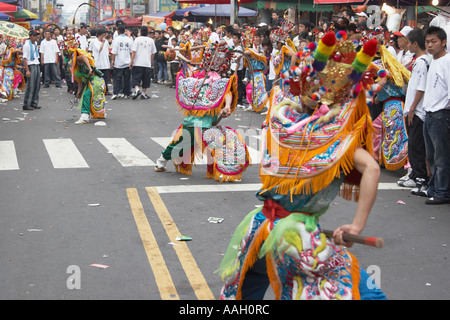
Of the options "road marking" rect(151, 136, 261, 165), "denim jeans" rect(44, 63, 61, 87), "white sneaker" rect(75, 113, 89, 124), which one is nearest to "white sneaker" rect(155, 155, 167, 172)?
"road marking" rect(151, 136, 261, 165)

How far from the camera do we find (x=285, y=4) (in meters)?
26.6

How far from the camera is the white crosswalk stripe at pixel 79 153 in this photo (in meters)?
10.4

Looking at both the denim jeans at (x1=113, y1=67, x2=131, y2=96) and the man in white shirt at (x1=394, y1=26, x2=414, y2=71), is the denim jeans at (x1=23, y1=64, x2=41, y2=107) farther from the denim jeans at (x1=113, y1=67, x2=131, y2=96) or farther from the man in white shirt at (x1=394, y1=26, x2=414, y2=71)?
the man in white shirt at (x1=394, y1=26, x2=414, y2=71)

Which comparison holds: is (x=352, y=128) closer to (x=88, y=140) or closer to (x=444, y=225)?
Result: (x=444, y=225)

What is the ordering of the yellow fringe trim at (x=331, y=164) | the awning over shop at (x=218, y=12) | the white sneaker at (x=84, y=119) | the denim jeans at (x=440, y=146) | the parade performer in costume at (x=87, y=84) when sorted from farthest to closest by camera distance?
the awning over shop at (x=218, y=12) → the white sneaker at (x=84, y=119) → the parade performer in costume at (x=87, y=84) → the denim jeans at (x=440, y=146) → the yellow fringe trim at (x=331, y=164)

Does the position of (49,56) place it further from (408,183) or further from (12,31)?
(408,183)

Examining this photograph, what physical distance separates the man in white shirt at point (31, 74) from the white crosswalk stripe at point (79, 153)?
5.08 metres

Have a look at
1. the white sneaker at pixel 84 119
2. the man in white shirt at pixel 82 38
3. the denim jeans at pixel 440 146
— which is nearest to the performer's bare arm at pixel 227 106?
the denim jeans at pixel 440 146

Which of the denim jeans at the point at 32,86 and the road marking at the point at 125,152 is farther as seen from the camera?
the denim jeans at the point at 32,86

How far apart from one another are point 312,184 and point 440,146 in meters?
5.22

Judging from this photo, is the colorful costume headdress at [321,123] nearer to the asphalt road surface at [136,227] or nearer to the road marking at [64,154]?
the asphalt road surface at [136,227]

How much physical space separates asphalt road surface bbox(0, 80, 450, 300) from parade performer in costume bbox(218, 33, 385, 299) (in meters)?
1.37

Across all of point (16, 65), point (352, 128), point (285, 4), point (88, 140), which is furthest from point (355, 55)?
point (285, 4)

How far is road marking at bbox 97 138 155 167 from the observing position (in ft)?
34.9
